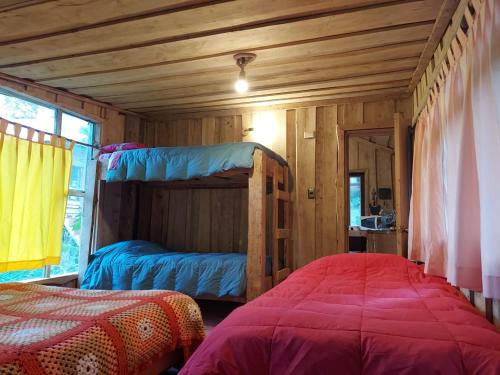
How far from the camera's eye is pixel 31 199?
325 cm

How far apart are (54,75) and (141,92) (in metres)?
0.80

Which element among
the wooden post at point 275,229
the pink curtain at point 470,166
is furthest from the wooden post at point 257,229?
the pink curtain at point 470,166

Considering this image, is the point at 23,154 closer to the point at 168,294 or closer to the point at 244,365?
the point at 168,294

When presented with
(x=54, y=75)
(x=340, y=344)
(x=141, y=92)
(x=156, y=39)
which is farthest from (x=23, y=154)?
(x=340, y=344)

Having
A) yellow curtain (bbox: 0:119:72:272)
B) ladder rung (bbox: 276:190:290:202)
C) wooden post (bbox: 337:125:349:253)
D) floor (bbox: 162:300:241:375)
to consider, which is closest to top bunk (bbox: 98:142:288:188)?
ladder rung (bbox: 276:190:290:202)

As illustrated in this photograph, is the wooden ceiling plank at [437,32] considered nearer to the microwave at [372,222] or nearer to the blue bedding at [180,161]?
the blue bedding at [180,161]

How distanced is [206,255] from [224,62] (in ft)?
6.15

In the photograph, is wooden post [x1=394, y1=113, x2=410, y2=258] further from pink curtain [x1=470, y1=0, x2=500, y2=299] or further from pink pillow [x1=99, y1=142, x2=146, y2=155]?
pink pillow [x1=99, y1=142, x2=146, y2=155]

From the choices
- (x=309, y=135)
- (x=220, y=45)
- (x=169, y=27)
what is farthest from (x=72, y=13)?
(x=309, y=135)

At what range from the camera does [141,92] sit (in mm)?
3715

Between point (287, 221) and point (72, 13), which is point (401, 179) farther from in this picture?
point (72, 13)

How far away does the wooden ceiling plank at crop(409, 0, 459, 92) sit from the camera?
2.08 m

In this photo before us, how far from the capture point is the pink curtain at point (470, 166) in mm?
1293

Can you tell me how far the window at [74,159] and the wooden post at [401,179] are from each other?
125 inches
